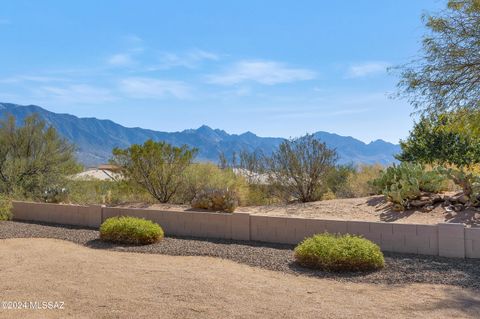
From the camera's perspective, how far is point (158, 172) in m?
14.1

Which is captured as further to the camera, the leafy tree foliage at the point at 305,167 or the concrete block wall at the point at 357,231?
the leafy tree foliage at the point at 305,167

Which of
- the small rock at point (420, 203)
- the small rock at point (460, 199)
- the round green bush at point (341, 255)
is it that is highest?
the small rock at point (460, 199)

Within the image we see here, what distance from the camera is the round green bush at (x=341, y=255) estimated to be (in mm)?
6820

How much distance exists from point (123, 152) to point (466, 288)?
1095 centimetres

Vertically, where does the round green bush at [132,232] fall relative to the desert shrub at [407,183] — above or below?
below

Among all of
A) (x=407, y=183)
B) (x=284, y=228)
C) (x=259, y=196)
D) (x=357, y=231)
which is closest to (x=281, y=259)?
(x=284, y=228)

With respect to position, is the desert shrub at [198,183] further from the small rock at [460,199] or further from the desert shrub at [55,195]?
the small rock at [460,199]

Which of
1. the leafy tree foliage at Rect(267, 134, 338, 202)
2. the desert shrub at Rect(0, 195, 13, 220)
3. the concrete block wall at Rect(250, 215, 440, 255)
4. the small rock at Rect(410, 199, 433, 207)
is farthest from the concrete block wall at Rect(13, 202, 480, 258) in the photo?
the leafy tree foliage at Rect(267, 134, 338, 202)

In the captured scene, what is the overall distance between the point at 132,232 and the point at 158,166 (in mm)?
5013

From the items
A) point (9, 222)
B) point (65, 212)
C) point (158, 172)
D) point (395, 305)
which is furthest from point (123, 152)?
point (395, 305)

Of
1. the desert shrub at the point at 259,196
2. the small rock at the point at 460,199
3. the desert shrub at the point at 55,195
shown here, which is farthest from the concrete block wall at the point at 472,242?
the desert shrub at the point at 55,195

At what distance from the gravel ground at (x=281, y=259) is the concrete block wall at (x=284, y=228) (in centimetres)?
28

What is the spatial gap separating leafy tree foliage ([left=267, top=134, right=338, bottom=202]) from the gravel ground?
5.13m

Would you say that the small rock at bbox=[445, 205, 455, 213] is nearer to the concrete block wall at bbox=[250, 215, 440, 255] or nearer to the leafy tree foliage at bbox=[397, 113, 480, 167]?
the concrete block wall at bbox=[250, 215, 440, 255]
